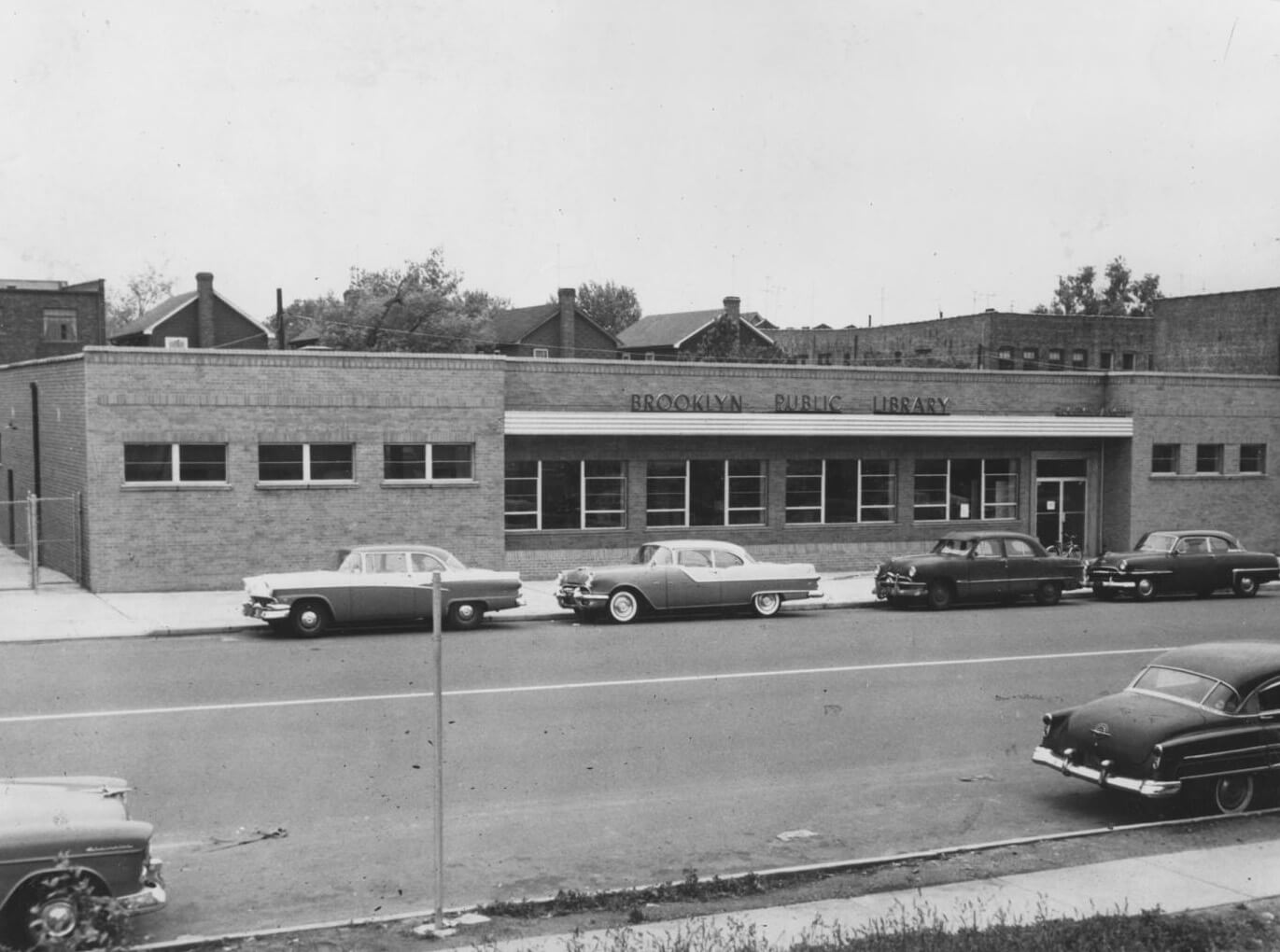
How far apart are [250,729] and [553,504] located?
16265 mm

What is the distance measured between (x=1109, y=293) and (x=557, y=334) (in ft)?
174

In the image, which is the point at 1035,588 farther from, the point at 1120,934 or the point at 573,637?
the point at 1120,934

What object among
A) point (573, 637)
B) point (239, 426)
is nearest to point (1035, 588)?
point (573, 637)

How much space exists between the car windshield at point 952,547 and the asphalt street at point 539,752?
4810 mm

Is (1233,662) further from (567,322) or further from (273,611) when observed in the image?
(567,322)

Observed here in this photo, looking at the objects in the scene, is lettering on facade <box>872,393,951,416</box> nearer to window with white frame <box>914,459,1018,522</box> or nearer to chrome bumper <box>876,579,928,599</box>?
window with white frame <box>914,459,1018,522</box>

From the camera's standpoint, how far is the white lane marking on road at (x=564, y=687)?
13445 millimetres

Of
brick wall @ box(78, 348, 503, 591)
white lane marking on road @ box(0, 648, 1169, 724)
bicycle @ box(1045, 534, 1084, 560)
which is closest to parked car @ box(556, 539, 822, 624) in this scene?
white lane marking on road @ box(0, 648, 1169, 724)

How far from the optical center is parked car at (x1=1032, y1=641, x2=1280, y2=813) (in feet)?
33.7

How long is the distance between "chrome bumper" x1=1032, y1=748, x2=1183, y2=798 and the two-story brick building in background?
1451 cm

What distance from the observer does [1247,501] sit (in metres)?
35.2

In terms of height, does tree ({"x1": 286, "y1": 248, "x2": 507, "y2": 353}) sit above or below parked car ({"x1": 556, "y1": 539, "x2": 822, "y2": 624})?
above

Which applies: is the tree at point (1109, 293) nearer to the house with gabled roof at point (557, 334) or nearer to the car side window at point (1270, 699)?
the house with gabled roof at point (557, 334)

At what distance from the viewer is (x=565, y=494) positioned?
28906mm
